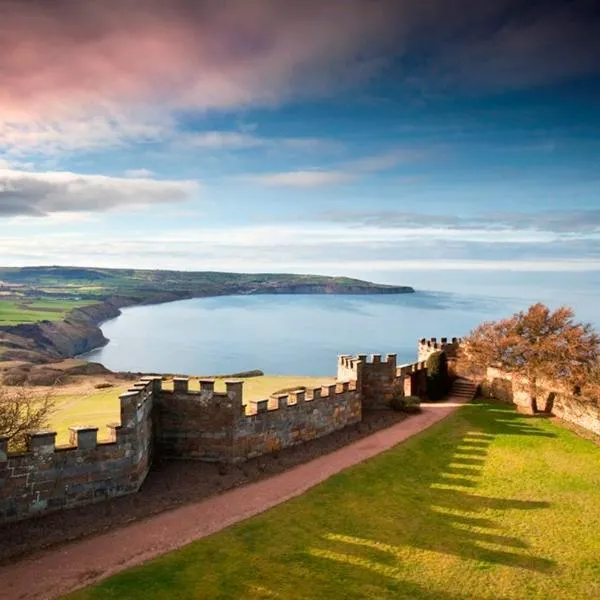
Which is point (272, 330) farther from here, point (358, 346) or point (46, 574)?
point (46, 574)

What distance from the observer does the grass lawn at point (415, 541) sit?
14.9m

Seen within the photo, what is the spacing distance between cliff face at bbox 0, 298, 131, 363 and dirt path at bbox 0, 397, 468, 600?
50.7 m

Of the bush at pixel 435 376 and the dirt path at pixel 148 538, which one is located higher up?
the bush at pixel 435 376

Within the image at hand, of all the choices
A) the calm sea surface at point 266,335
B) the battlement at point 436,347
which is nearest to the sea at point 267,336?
the calm sea surface at point 266,335

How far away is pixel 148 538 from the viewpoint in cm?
1709

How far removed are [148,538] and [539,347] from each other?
2362cm

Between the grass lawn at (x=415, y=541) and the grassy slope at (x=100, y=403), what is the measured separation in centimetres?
922

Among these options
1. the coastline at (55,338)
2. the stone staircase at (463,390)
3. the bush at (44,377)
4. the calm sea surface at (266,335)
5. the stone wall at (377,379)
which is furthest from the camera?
the calm sea surface at (266,335)

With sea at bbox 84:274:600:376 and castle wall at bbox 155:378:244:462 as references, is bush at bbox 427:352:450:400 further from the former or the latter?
sea at bbox 84:274:600:376

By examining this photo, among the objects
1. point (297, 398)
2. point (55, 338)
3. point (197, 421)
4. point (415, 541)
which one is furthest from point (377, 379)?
point (55, 338)

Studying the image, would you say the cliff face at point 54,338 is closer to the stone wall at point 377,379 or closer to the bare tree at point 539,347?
the stone wall at point 377,379

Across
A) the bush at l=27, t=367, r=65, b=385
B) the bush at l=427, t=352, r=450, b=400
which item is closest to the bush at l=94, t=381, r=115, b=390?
the bush at l=27, t=367, r=65, b=385

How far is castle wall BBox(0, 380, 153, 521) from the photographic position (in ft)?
55.3

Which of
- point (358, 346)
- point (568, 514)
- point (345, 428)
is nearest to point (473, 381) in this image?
point (345, 428)
